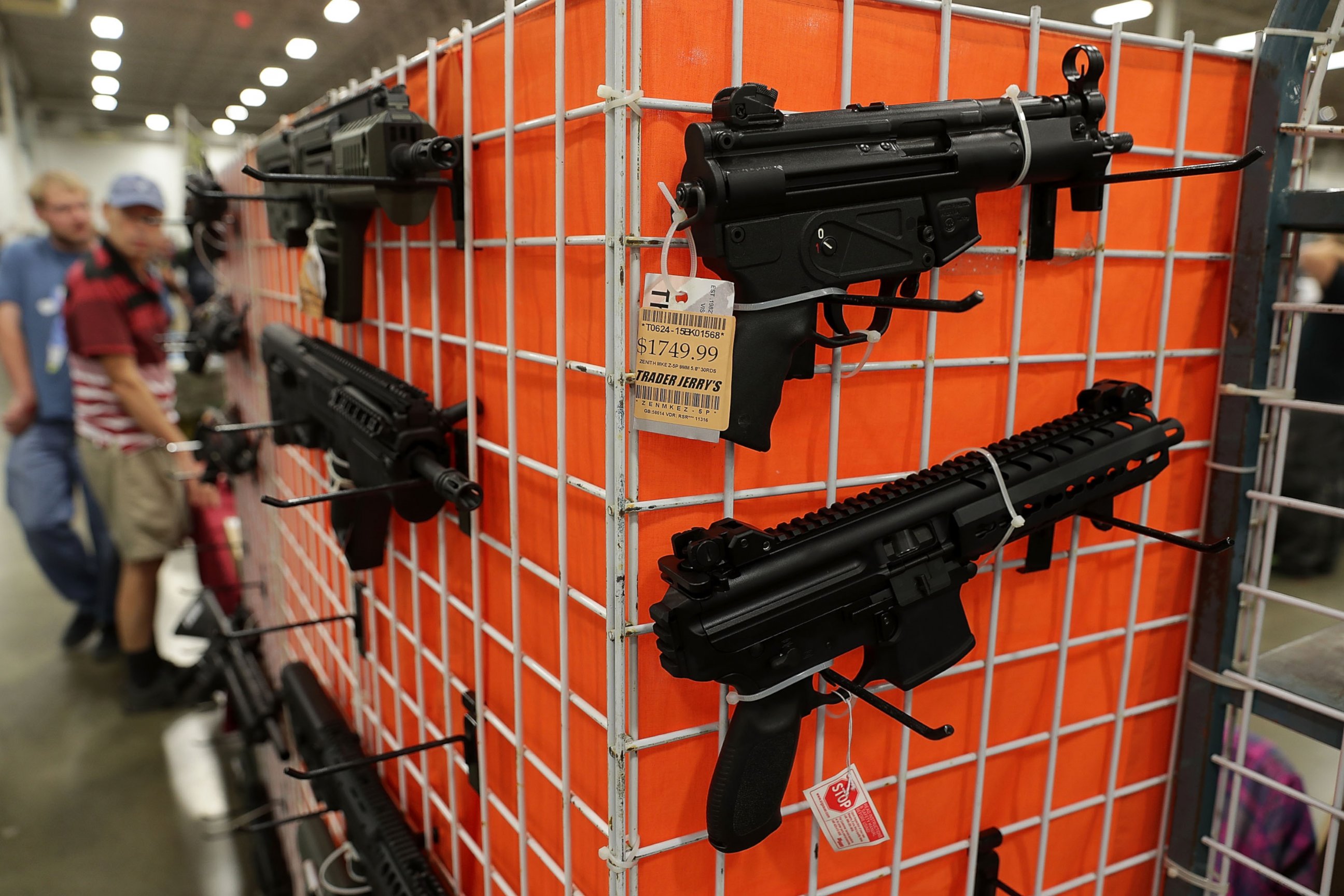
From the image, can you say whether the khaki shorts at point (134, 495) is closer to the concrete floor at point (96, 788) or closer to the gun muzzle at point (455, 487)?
the concrete floor at point (96, 788)

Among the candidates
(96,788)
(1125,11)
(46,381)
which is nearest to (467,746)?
(1125,11)

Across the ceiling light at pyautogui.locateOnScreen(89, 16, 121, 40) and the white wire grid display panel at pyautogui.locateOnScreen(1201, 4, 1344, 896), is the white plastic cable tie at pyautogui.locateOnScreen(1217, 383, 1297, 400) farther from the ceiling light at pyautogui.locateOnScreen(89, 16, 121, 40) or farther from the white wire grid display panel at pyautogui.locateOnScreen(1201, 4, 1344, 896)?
the ceiling light at pyautogui.locateOnScreen(89, 16, 121, 40)

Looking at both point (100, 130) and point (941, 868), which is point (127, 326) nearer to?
point (941, 868)

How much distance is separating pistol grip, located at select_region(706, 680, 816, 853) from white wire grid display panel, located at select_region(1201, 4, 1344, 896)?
2.33ft

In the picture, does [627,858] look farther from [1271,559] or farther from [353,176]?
[1271,559]

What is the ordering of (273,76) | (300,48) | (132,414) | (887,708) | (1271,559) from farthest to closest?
1. (273,76)
2. (300,48)
3. (132,414)
4. (1271,559)
5. (887,708)

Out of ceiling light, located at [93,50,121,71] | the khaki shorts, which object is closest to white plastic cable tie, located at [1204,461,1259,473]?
the khaki shorts

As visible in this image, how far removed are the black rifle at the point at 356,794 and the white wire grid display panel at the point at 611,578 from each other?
0.17 feet

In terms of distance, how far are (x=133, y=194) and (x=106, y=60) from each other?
4.89 metres

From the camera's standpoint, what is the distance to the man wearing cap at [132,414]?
9.21ft

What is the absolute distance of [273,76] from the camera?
484 centimetres

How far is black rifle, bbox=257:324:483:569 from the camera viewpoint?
1.10 meters

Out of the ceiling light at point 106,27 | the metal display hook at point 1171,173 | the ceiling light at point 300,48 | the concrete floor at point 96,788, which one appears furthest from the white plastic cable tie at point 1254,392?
the ceiling light at point 106,27

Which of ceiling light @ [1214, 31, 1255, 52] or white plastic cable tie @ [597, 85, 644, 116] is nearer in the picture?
white plastic cable tie @ [597, 85, 644, 116]
